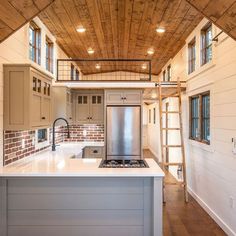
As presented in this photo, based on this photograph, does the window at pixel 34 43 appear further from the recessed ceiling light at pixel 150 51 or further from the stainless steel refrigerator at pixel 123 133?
the recessed ceiling light at pixel 150 51

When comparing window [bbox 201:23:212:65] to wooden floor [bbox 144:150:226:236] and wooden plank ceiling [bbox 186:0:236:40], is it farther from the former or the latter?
wooden floor [bbox 144:150:226:236]

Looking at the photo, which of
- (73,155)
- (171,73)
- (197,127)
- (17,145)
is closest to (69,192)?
(17,145)

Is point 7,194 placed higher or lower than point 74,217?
higher

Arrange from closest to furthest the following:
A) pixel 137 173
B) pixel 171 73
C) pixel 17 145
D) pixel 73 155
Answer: pixel 137 173 < pixel 17 145 < pixel 73 155 < pixel 171 73

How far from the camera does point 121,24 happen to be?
529 centimetres

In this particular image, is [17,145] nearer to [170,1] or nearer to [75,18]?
[75,18]

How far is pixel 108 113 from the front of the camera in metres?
6.03

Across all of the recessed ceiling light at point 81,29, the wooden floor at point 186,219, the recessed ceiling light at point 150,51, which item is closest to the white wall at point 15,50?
the recessed ceiling light at point 81,29

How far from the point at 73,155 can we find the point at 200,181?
7.95 feet

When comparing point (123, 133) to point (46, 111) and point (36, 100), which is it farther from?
point (36, 100)

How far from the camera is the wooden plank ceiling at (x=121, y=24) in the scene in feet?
13.8

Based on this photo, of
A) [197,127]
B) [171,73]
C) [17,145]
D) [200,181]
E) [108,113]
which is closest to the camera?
[17,145]

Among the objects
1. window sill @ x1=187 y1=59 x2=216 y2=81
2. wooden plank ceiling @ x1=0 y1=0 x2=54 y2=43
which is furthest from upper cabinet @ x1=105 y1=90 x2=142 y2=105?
wooden plank ceiling @ x1=0 y1=0 x2=54 y2=43

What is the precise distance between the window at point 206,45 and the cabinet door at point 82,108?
9.10 ft
